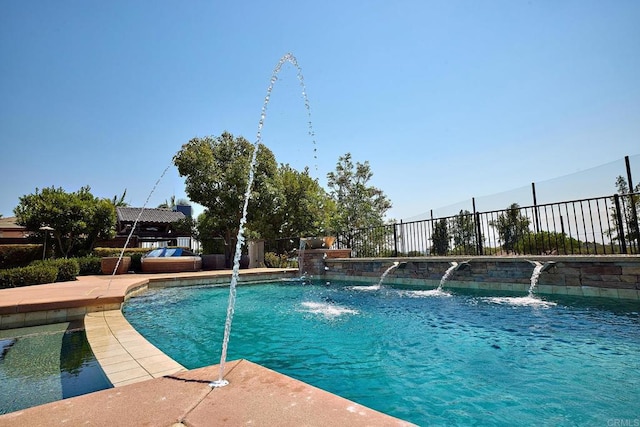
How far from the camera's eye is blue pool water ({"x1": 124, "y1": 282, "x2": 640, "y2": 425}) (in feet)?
7.22

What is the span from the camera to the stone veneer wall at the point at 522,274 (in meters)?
5.62

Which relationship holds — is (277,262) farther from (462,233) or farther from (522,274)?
(522,274)

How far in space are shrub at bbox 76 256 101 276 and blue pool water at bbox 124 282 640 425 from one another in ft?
28.9

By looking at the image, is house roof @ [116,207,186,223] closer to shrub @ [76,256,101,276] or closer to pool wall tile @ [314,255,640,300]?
shrub @ [76,256,101,276]

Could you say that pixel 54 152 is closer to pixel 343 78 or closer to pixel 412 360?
pixel 343 78

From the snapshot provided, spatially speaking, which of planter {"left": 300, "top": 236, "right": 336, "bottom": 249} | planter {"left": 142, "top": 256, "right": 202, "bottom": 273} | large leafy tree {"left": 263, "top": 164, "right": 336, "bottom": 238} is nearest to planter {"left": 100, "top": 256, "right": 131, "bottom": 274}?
planter {"left": 142, "top": 256, "right": 202, "bottom": 273}

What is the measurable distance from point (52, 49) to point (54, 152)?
25.0 feet

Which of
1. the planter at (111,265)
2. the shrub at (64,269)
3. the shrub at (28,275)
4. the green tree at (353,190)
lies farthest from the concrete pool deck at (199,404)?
the green tree at (353,190)

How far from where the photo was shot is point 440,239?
11.8m

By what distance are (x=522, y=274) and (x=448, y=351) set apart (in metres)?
4.88

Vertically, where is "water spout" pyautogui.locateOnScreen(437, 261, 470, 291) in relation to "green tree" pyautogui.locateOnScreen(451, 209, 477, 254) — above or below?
below

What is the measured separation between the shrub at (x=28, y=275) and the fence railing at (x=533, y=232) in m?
11.3

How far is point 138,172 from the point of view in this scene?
16141 mm

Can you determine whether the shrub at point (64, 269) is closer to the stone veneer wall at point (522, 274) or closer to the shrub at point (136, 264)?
the shrub at point (136, 264)
